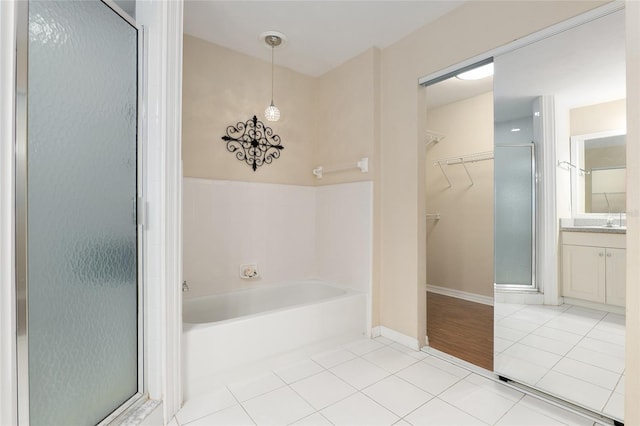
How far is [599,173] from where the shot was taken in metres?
1.53

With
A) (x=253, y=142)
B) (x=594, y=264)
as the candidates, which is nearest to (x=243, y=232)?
(x=253, y=142)

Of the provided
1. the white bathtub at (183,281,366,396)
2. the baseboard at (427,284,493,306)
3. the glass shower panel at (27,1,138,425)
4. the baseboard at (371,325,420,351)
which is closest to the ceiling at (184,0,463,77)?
the glass shower panel at (27,1,138,425)

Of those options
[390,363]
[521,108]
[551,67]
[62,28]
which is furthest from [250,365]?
[551,67]

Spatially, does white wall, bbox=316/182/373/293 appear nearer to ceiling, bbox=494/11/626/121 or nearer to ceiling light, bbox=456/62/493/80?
ceiling, bbox=494/11/626/121

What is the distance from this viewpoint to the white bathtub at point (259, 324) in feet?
5.53

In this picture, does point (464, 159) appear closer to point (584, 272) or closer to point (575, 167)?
point (575, 167)

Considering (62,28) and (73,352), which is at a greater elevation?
(62,28)

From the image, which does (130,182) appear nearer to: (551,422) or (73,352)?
(73,352)

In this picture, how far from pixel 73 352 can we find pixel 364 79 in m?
2.58

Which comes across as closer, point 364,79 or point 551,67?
point 551,67

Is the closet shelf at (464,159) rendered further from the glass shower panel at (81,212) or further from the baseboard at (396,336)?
the glass shower panel at (81,212)

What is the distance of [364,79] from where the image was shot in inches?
102

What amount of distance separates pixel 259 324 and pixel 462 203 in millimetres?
2812

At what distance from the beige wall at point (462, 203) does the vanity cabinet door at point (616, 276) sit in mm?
1906
